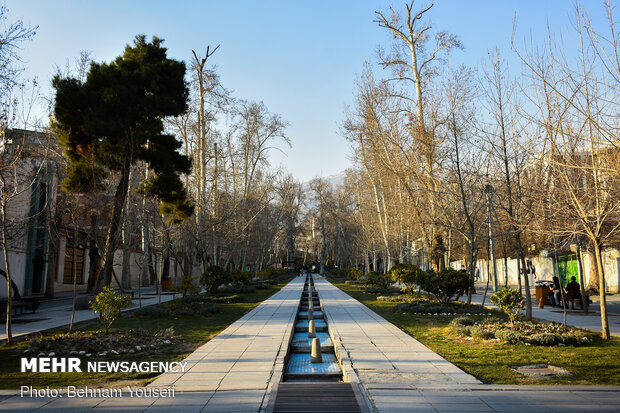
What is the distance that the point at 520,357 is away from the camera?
25.1 feet

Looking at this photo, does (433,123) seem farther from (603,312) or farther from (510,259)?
(510,259)

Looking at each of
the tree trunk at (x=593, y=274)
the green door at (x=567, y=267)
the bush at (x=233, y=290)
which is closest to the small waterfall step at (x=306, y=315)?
the bush at (x=233, y=290)

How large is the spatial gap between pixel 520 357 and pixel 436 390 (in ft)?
9.69

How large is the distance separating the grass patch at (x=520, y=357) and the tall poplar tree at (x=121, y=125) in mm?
10741

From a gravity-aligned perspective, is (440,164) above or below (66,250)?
above

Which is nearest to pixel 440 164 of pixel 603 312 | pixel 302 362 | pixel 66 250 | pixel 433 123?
pixel 433 123

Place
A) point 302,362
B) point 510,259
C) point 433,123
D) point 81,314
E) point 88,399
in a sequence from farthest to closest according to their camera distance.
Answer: point 510,259, point 433,123, point 81,314, point 302,362, point 88,399

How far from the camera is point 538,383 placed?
5.91m

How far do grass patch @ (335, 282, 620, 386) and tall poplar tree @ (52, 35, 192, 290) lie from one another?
10.7m

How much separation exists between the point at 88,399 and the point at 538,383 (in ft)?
18.6

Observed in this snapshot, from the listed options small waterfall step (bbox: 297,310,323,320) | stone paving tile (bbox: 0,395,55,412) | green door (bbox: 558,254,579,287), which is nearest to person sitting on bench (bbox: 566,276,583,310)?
small waterfall step (bbox: 297,310,323,320)

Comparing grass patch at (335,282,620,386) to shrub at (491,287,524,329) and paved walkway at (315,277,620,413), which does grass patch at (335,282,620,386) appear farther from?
shrub at (491,287,524,329)

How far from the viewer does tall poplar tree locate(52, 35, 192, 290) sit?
15633mm

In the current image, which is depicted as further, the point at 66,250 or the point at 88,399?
the point at 66,250
